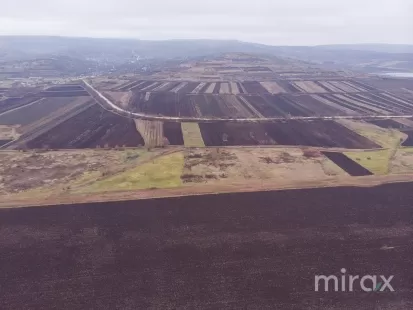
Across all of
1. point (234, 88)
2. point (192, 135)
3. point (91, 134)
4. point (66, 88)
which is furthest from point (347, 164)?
point (66, 88)

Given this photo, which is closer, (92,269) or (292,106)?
(92,269)

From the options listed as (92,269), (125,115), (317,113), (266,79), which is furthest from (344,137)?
(266,79)

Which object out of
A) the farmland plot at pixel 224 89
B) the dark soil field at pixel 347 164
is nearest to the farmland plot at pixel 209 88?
the farmland plot at pixel 224 89

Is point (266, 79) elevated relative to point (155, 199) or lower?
elevated

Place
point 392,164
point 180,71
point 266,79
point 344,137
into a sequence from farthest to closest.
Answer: point 180,71 → point 266,79 → point 344,137 → point 392,164

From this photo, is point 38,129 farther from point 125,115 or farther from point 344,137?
point 344,137

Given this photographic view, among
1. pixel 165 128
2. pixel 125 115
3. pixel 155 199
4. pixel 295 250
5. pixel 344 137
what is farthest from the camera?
pixel 125 115

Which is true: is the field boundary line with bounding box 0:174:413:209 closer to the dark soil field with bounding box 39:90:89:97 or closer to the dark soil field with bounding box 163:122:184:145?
the dark soil field with bounding box 163:122:184:145
